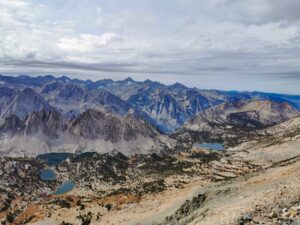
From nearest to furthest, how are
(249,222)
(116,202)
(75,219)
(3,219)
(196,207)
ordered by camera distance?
(249,222) < (196,207) < (75,219) < (116,202) < (3,219)

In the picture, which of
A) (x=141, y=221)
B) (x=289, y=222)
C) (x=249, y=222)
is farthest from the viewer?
(x=141, y=221)

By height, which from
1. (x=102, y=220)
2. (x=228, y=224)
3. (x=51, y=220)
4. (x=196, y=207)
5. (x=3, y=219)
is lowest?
(x=3, y=219)

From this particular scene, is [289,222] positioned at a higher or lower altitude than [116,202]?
higher

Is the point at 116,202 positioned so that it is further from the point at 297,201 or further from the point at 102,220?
the point at 297,201

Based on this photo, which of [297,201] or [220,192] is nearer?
[297,201]

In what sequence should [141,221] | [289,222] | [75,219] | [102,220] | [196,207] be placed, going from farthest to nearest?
[75,219]
[102,220]
[141,221]
[196,207]
[289,222]

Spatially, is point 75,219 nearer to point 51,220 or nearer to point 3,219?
point 51,220

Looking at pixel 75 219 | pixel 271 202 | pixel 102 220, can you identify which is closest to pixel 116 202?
pixel 75 219

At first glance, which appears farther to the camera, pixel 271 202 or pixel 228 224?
pixel 271 202

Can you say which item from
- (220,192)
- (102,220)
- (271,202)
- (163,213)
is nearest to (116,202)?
(102,220)
